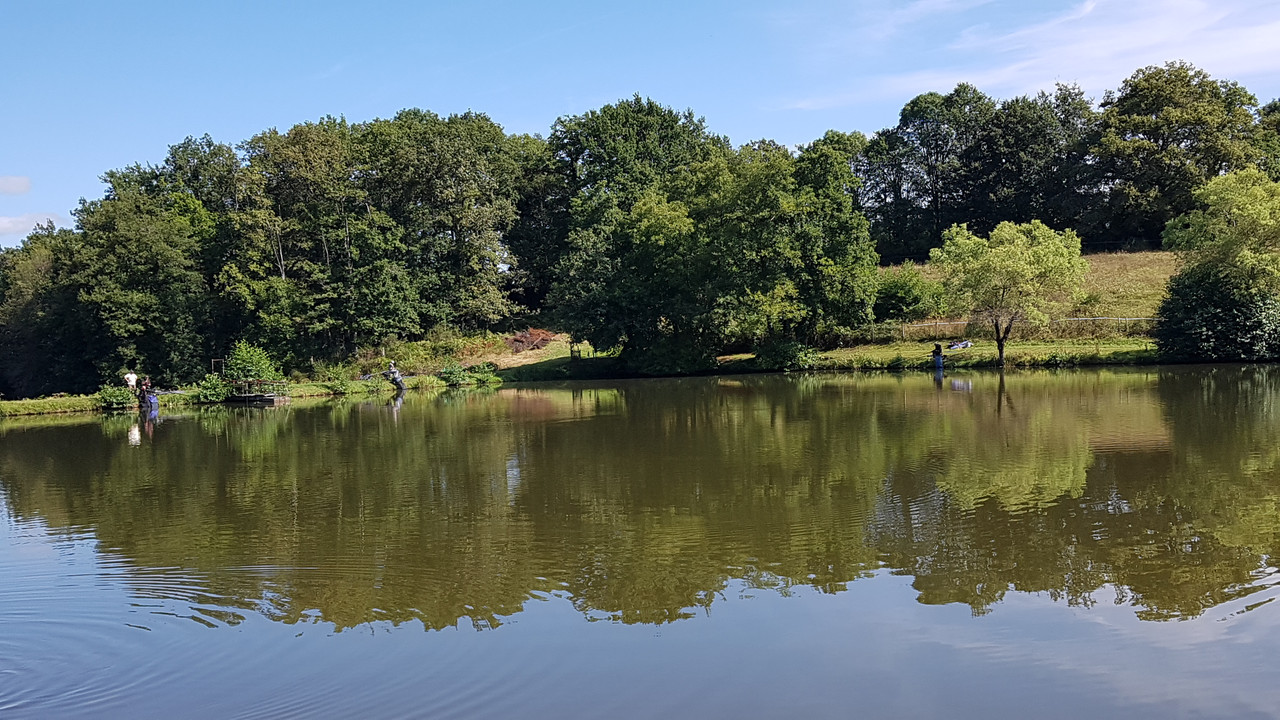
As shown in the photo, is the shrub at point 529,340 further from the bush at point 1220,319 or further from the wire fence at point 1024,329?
the bush at point 1220,319

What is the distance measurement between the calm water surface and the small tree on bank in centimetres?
1789

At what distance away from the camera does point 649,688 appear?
687 centimetres

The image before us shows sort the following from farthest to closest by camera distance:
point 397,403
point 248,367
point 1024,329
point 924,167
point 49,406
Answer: point 924,167, point 248,367, point 1024,329, point 49,406, point 397,403

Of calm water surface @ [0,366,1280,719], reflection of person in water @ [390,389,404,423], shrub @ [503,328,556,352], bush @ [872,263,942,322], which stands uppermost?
bush @ [872,263,942,322]

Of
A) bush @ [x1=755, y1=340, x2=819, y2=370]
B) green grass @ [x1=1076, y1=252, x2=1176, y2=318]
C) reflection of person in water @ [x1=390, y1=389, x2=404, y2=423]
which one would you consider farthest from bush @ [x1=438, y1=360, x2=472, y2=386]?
green grass @ [x1=1076, y1=252, x2=1176, y2=318]

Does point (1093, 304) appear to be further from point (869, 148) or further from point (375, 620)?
point (375, 620)

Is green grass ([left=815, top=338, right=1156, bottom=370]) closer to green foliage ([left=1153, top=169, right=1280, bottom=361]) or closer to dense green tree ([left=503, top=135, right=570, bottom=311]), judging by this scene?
green foliage ([left=1153, top=169, right=1280, bottom=361])

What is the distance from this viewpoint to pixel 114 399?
1625 inches

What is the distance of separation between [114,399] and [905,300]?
3958 centimetres

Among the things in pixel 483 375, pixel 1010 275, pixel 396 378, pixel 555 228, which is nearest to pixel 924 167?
pixel 555 228

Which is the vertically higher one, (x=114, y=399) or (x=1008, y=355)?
(x=114, y=399)

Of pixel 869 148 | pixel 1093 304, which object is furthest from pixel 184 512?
pixel 869 148

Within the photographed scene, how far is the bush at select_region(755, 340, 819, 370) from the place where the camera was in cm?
4416

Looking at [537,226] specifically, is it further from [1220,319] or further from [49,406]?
[1220,319]
